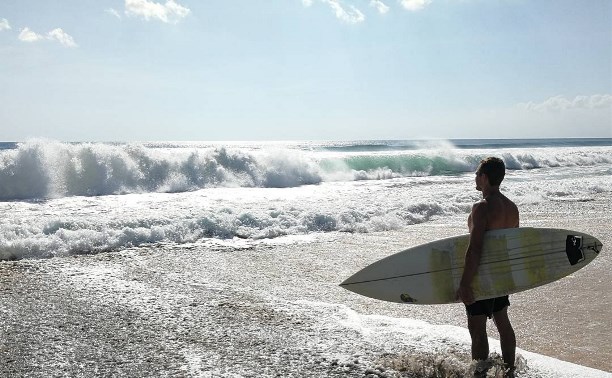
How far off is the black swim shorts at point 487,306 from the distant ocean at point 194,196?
19.2ft

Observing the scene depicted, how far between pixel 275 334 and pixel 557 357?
2177mm

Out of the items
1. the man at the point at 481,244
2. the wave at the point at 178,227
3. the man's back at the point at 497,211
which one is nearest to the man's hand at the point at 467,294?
the man at the point at 481,244

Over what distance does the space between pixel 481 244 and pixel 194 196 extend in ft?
42.5

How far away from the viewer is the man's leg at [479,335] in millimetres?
3193

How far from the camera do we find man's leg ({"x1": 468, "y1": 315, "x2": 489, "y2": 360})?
10.5ft

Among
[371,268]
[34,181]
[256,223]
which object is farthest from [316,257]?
[34,181]

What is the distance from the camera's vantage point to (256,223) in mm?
9398

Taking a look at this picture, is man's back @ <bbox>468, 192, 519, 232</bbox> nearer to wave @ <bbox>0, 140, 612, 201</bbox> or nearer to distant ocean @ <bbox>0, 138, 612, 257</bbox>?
distant ocean @ <bbox>0, 138, 612, 257</bbox>

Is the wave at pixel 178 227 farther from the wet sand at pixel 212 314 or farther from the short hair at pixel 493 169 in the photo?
the short hair at pixel 493 169

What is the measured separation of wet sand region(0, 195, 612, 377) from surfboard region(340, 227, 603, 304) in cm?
56

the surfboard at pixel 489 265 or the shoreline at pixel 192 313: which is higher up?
the surfboard at pixel 489 265

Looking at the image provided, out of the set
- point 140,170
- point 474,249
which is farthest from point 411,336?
point 140,170

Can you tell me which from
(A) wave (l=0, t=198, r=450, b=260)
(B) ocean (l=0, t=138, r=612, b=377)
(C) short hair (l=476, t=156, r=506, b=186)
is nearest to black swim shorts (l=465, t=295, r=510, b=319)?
(B) ocean (l=0, t=138, r=612, b=377)

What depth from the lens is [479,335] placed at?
320 centimetres
